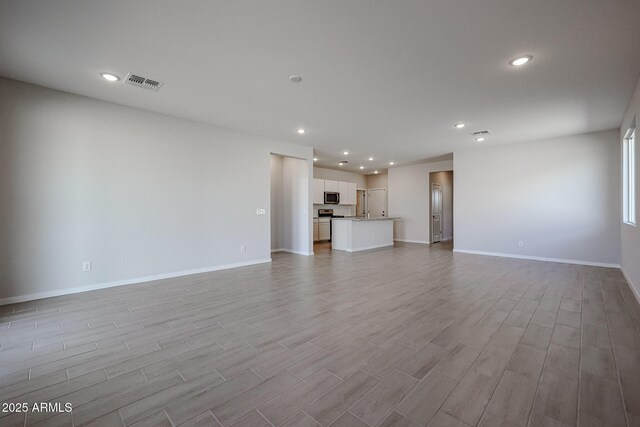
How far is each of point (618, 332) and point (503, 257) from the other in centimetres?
429

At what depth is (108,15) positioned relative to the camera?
87.7 inches

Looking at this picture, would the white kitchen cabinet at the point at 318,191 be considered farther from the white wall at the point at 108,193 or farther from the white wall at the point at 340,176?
the white wall at the point at 108,193

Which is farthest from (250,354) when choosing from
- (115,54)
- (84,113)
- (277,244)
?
(277,244)

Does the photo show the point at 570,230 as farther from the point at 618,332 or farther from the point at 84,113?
the point at 84,113

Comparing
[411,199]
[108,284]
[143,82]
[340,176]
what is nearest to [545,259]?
[411,199]

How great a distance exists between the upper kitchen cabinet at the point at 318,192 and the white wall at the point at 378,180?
132 inches

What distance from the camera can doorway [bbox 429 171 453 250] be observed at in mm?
9273

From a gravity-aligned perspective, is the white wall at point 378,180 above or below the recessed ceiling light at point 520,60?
below

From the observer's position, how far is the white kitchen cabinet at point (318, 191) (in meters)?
9.48

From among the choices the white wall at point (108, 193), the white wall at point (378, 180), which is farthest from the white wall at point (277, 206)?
the white wall at point (378, 180)

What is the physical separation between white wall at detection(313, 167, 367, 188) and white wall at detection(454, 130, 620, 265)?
4.61 meters

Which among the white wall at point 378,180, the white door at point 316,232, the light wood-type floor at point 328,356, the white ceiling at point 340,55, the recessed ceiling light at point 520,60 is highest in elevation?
the white ceiling at point 340,55

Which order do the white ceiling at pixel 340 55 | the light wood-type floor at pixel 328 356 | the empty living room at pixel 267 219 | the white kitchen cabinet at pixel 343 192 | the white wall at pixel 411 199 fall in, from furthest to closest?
the white kitchen cabinet at pixel 343 192, the white wall at pixel 411 199, the white ceiling at pixel 340 55, the empty living room at pixel 267 219, the light wood-type floor at pixel 328 356

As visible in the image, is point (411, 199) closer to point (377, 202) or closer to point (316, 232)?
point (377, 202)
